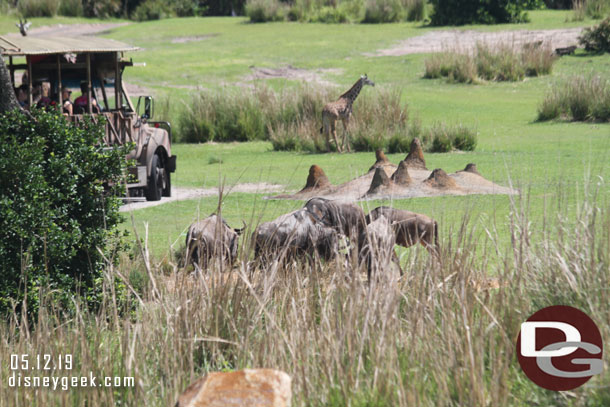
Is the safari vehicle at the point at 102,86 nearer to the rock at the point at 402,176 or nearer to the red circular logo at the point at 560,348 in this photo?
the rock at the point at 402,176

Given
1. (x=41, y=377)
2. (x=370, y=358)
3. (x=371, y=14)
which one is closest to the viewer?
(x=370, y=358)

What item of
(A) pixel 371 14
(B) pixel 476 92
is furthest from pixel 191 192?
(A) pixel 371 14

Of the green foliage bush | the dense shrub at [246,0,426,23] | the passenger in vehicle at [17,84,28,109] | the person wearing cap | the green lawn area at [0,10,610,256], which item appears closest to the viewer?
the green foliage bush

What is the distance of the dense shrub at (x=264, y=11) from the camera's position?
46438 millimetres

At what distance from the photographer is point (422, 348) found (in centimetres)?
450

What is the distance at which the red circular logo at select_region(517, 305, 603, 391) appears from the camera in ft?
13.9

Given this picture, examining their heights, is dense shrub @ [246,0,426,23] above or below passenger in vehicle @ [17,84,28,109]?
Result: above

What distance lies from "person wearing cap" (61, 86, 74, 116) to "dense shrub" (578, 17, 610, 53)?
21963 millimetres

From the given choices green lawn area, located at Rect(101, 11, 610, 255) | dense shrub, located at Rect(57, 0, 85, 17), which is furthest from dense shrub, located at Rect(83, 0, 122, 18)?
green lawn area, located at Rect(101, 11, 610, 255)

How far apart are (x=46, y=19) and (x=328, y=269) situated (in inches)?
1652

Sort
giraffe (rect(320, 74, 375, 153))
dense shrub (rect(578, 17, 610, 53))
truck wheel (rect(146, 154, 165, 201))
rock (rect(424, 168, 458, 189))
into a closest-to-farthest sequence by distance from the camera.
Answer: rock (rect(424, 168, 458, 189)), truck wheel (rect(146, 154, 165, 201)), giraffe (rect(320, 74, 375, 153)), dense shrub (rect(578, 17, 610, 53))

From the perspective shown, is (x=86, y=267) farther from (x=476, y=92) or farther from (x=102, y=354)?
(x=476, y=92)

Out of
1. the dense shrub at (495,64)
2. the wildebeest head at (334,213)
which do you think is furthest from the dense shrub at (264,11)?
the wildebeest head at (334,213)

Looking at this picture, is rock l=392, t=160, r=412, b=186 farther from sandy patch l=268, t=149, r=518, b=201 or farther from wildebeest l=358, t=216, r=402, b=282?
wildebeest l=358, t=216, r=402, b=282
